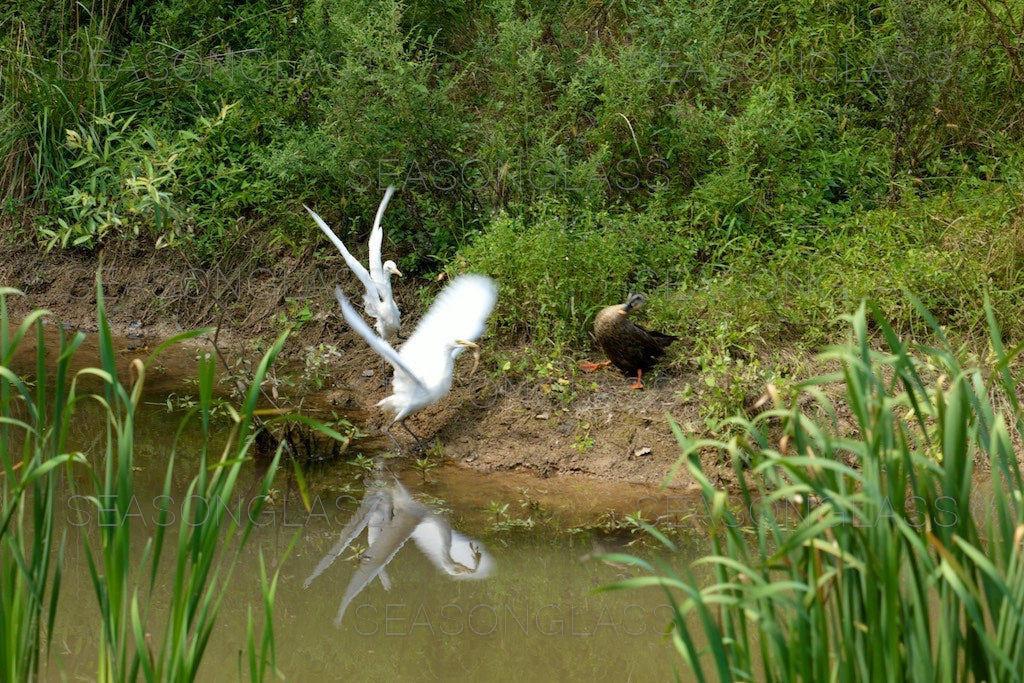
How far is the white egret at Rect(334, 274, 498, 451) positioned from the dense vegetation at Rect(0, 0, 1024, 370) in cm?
24

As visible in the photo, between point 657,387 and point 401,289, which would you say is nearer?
point 657,387

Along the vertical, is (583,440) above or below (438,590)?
below

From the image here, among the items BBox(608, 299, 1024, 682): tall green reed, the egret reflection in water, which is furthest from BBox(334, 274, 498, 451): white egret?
BBox(608, 299, 1024, 682): tall green reed

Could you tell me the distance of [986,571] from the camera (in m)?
1.98

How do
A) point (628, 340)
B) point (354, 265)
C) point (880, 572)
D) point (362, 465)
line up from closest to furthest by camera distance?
1. point (880, 572)
2. point (362, 465)
3. point (628, 340)
4. point (354, 265)

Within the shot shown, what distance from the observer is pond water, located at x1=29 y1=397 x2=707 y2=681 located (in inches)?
144

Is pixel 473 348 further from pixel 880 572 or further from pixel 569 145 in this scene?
pixel 880 572

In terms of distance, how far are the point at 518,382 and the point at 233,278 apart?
2.25 meters

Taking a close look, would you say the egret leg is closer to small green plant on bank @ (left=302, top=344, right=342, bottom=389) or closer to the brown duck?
small green plant on bank @ (left=302, top=344, right=342, bottom=389)

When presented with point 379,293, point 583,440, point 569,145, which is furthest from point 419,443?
point 569,145

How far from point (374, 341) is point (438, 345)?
102 centimetres

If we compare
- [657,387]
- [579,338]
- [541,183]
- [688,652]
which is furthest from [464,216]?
[688,652]

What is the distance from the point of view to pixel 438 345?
5.63 m

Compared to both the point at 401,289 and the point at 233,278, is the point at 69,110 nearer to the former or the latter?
the point at 233,278
